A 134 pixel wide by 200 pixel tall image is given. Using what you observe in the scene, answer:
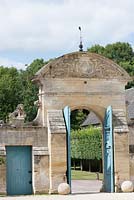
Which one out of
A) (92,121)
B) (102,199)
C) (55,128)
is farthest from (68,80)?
(92,121)

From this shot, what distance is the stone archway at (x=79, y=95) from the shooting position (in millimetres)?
21125

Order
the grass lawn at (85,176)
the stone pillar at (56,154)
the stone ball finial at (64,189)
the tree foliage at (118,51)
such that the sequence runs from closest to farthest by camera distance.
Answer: the stone ball finial at (64,189), the stone pillar at (56,154), the grass lawn at (85,176), the tree foliage at (118,51)

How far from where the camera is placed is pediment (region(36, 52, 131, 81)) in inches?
849

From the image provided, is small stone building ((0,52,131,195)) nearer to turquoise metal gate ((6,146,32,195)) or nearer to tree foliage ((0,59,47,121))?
turquoise metal gate ((6,146,32,195))

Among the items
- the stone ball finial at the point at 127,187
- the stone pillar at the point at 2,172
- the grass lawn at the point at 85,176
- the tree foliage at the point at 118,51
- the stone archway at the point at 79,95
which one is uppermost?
the tree foliage at the point at 118,51

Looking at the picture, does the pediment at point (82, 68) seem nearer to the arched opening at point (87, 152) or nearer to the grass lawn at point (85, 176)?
the grass lawn at point (85, 176)

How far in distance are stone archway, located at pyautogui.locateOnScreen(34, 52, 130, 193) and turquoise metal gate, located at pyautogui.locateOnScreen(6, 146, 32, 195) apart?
1126mm

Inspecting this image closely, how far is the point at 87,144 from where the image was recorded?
4175 centimetres

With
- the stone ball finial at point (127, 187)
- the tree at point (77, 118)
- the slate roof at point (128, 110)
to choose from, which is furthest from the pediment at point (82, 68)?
the tree at point (77, 118)

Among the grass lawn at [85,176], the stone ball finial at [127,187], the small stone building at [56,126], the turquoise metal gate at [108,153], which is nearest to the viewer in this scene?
the small stone building at [56,126]

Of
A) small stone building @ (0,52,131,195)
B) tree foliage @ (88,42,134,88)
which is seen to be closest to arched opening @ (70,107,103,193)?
small stone building @ (0,52,131,195)

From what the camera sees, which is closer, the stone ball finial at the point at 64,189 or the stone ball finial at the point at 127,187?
the stone ball finial at the point at 64,189

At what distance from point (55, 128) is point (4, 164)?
8.76 ft

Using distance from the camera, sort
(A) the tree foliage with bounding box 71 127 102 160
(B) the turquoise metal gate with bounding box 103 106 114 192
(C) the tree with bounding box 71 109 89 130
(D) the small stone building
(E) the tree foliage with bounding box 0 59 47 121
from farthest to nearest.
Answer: (E) the tree foliage with bounding box 0 59 47 121 → (C) the tree with bounding box 71 109 89 130 → (A) the tree foliage with bounding box 71 127 102 160 → (B) the turquoise metal gate with bounding box 103 106 114 192 → (D) the small stone building
